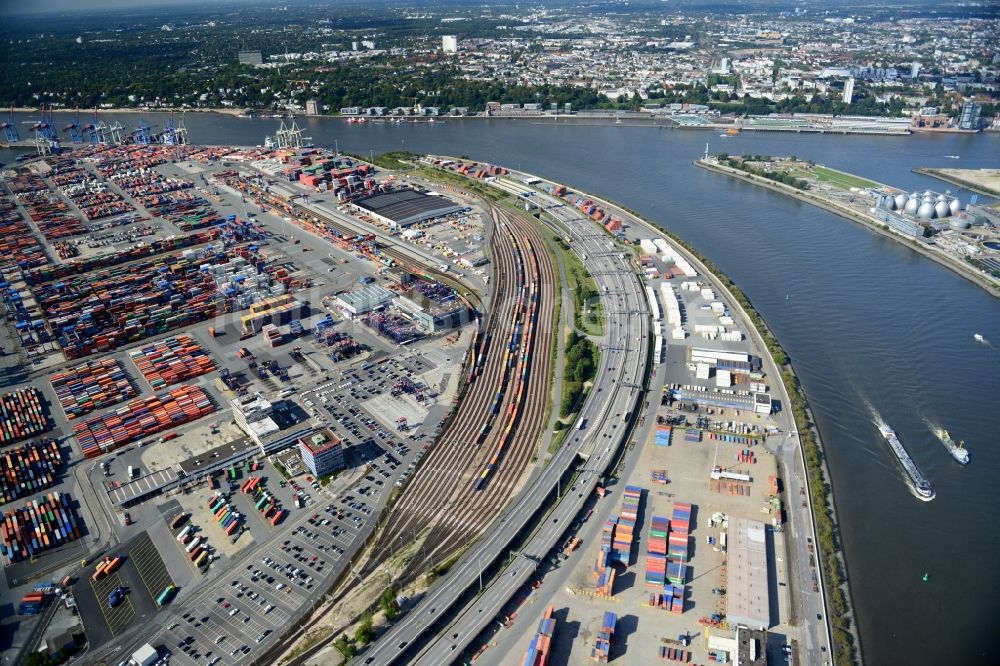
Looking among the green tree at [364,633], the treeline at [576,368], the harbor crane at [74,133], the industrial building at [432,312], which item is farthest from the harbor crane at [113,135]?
the green tree at [364,633]

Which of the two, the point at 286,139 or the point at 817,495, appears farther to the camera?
Result: the point at 286,139

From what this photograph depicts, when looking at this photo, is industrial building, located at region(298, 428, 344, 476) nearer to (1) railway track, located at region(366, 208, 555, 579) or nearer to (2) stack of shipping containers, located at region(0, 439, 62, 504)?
(1) railway track, located at region(366, 208, 555, 579)

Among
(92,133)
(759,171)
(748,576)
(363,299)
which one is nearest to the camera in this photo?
(748,576)

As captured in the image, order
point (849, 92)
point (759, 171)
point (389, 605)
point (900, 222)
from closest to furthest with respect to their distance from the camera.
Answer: point (389, 605)
point (900, 222)
point (759, 171)
point (849, 92)

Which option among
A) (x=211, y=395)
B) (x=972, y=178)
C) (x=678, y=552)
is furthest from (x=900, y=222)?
(x=211, y=395)

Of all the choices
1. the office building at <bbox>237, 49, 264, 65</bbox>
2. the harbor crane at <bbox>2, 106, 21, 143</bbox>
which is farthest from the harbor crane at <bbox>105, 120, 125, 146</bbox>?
the office building at <bbox>237, 49, 264, 65</bbox>

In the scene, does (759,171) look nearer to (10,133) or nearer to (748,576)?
(748,576)

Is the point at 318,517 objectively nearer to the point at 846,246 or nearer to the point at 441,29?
the point at 846,246

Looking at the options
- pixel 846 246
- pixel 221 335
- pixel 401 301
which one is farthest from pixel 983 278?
pixel 221 335
